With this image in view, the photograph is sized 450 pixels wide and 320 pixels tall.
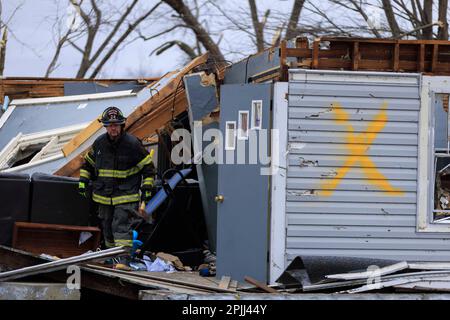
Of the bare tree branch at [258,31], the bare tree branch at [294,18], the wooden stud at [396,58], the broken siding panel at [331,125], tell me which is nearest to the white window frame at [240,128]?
the broken siding panel at [331,125]

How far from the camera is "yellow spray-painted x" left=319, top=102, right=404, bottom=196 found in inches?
329

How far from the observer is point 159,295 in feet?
22.3

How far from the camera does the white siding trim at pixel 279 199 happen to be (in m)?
8.31

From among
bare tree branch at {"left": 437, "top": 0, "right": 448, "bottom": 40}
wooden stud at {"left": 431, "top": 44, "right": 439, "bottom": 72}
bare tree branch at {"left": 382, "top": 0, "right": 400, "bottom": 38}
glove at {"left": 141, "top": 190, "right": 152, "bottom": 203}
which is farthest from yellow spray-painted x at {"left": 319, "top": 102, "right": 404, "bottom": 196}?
bare tree branch at {"left": 382, "top": 0, "right": 400, "bottom": 38}

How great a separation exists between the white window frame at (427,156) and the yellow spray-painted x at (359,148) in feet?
1.39

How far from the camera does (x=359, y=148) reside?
838 centimetres

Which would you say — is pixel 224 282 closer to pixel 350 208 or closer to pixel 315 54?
pixel 350 208

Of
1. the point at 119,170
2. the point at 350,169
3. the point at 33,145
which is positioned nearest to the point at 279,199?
the point at 350,169

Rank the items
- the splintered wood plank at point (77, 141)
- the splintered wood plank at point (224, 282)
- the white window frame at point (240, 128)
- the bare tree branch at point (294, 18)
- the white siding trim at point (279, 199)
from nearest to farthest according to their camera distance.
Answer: the splintered wood plank at point (224, 282), the white siding trim at point (279, 199), the white window frame at point (240, 128), the splintered wood plank at point (77, 141), the bare tree branch at point (294, 18)

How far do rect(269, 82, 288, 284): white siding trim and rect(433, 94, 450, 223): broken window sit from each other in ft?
5.36

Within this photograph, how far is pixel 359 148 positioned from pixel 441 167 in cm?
103

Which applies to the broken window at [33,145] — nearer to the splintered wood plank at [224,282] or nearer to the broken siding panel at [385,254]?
the splintered wood plank at [224,282]

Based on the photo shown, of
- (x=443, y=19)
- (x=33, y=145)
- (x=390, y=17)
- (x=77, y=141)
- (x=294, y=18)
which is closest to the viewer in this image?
(x=77, y=141)
